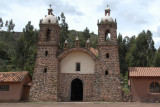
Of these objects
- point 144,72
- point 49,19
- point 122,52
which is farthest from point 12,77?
point 122,52

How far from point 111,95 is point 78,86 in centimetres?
610

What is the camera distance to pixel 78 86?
92.1ft

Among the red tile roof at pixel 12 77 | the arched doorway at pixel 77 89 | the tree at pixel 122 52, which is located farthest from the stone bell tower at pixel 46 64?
the tree at pixel 122 52

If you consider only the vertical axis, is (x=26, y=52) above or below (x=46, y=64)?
above

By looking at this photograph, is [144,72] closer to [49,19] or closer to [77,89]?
[77,89]

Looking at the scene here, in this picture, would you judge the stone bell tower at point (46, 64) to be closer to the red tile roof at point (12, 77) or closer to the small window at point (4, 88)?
the red tile roof at point (12, 77)

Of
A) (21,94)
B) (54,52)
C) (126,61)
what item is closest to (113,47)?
(54,52)

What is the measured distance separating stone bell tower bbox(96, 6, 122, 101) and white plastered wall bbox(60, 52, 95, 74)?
1542 millimetres

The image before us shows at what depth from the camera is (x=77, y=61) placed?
25734mm

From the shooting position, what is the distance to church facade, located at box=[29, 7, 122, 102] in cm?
2366

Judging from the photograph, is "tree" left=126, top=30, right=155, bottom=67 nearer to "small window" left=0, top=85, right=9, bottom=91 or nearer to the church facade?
the church facade

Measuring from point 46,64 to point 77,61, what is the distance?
3.80 m

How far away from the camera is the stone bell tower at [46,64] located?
2386cm

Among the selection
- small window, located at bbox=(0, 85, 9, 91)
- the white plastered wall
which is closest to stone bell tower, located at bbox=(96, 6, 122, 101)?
the white plastered wall
